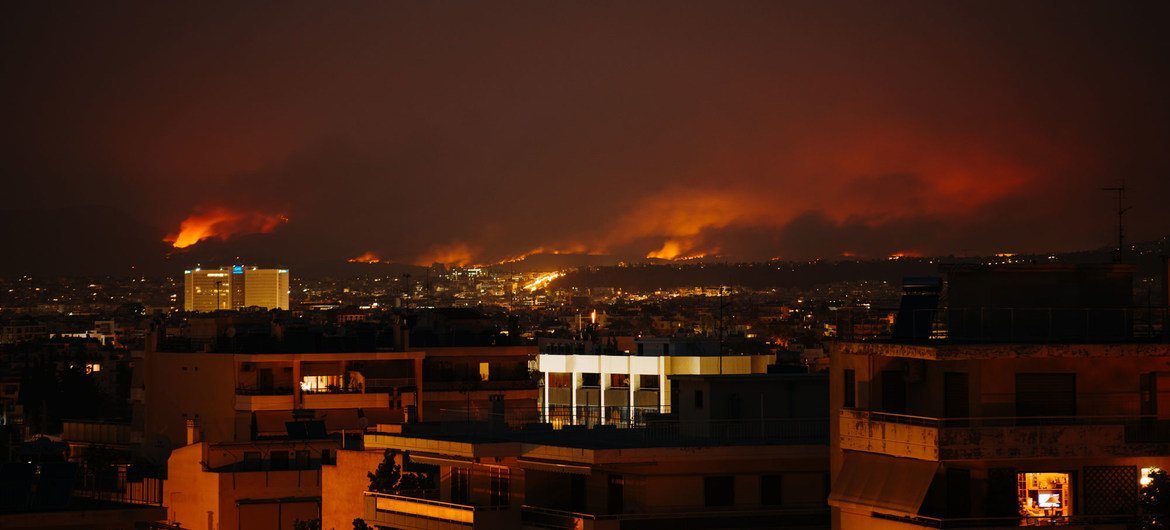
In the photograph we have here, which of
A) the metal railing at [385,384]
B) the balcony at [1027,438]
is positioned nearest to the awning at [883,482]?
the balcony at [1027,438]

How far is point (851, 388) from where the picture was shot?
104ft

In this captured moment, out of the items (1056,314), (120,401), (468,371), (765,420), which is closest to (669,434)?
(765,420)

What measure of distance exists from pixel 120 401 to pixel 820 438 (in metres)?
120

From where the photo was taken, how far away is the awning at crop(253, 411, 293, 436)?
72688 millimetres

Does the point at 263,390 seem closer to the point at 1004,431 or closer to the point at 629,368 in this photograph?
the point at 629,368

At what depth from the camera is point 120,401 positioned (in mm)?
149625

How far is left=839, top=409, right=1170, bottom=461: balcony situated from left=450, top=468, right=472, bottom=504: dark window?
10706 millimetres

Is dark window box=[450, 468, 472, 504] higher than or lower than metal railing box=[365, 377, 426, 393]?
lower

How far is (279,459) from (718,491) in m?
18.7

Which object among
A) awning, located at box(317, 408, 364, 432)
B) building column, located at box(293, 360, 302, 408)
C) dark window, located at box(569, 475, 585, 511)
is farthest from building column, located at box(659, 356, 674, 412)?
dark window, located at box(569, 475, 585, 511)

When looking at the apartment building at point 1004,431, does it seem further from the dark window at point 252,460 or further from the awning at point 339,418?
the awning at point 339,418

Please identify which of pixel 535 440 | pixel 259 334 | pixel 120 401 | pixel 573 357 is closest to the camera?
pixel 535 440

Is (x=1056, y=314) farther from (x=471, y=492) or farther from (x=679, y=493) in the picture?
(x=471, y=492)

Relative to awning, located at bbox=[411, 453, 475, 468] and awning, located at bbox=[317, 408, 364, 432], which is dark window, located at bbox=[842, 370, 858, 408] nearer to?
awning, located at bbox=[411, 453, 475, 468]
